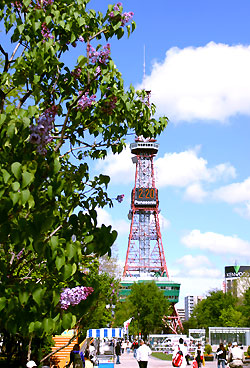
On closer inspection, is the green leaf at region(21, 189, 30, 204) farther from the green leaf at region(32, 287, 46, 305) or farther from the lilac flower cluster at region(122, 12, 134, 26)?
the lilac flower cluster at region(122, 12, 134, 26)

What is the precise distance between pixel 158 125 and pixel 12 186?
3.56 meters

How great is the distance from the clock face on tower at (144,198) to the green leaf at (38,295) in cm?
13971

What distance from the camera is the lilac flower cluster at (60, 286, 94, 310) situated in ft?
19.5

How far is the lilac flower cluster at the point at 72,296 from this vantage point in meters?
5.95

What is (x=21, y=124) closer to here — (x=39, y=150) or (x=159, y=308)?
(x=39, y=150)

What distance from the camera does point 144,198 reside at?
145m

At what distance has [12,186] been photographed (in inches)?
195

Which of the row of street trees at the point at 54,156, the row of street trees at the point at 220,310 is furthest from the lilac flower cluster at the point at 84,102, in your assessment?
the row of street trees at the point at 220,310

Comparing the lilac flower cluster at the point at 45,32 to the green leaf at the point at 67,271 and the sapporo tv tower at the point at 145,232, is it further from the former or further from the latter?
the sapporo tv tower at the point at 145,232

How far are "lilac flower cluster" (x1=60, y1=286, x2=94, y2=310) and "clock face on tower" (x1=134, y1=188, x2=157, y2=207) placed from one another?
13896 cm

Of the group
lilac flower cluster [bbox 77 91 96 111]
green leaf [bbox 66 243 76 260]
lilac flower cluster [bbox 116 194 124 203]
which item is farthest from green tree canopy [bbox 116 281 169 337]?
green leaf [bbox 66 243 76 260]

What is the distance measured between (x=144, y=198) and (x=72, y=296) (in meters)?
139

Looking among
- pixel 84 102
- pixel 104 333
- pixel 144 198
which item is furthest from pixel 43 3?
pixel 144 198

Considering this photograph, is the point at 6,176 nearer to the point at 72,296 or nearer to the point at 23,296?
the point at 23,296
